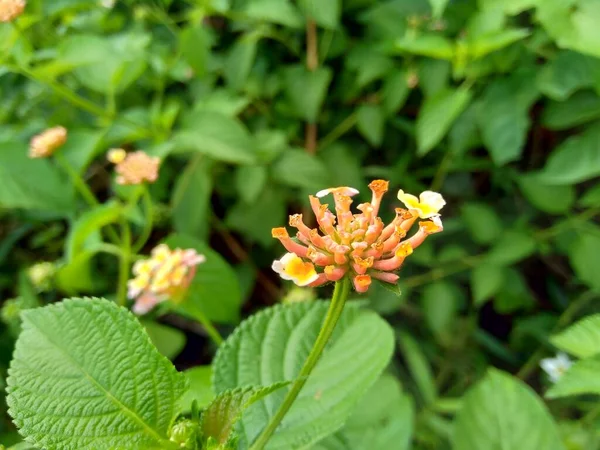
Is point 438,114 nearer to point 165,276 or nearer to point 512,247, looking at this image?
point 512,247

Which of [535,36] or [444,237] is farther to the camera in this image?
[444,237]

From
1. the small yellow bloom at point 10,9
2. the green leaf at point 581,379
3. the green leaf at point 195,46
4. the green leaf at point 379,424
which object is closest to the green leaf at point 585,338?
the green leaf at point 581,379

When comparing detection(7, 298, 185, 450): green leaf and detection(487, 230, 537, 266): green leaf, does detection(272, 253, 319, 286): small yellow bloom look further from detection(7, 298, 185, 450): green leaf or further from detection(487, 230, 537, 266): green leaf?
detection(487, 230, 537, 266): green leaf

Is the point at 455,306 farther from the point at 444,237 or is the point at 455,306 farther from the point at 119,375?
the point at 119,375


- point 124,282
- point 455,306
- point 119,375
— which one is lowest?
point 455,306

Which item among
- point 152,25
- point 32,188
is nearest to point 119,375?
point 32,188

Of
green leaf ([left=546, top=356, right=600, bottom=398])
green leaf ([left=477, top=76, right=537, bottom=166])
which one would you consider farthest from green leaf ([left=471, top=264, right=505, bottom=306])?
green leaf ([left=546, top=356, right=600, bottom=398])

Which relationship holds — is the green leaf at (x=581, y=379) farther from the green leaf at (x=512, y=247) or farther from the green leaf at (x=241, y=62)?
the green leaf at (x=241, y=62)
